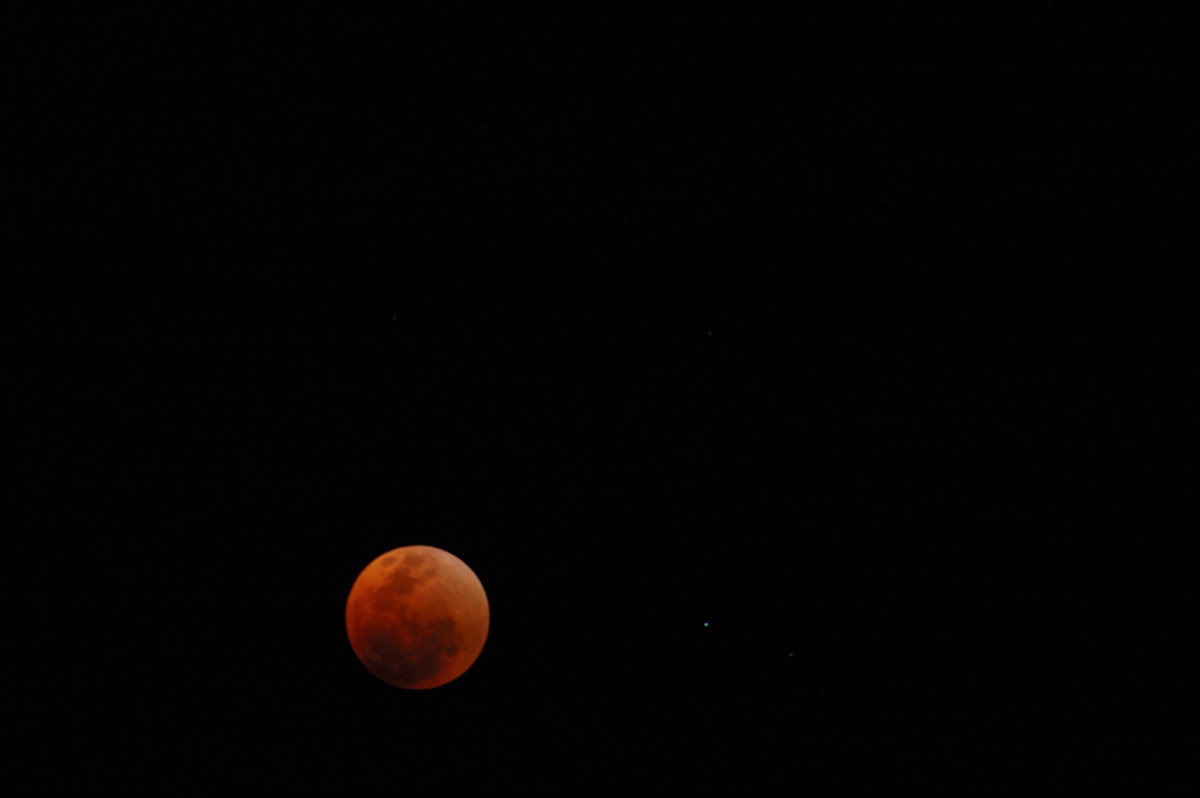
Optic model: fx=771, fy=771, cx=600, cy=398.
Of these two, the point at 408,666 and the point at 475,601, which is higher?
Result: the point at 475,601

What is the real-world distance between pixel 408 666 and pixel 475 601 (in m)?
0.36

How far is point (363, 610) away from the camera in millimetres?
3141

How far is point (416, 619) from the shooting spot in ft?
10.0

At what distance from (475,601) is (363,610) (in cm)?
45

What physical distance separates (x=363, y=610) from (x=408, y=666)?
293 mm

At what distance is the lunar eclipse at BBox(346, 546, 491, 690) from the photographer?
3.06 metres

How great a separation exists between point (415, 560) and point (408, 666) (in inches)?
16.4

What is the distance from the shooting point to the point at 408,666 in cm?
308

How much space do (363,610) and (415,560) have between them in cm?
28

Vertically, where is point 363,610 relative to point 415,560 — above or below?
below

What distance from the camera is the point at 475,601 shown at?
321 cm

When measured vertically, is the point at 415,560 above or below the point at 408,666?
above

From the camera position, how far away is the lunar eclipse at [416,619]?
3.06 metres
